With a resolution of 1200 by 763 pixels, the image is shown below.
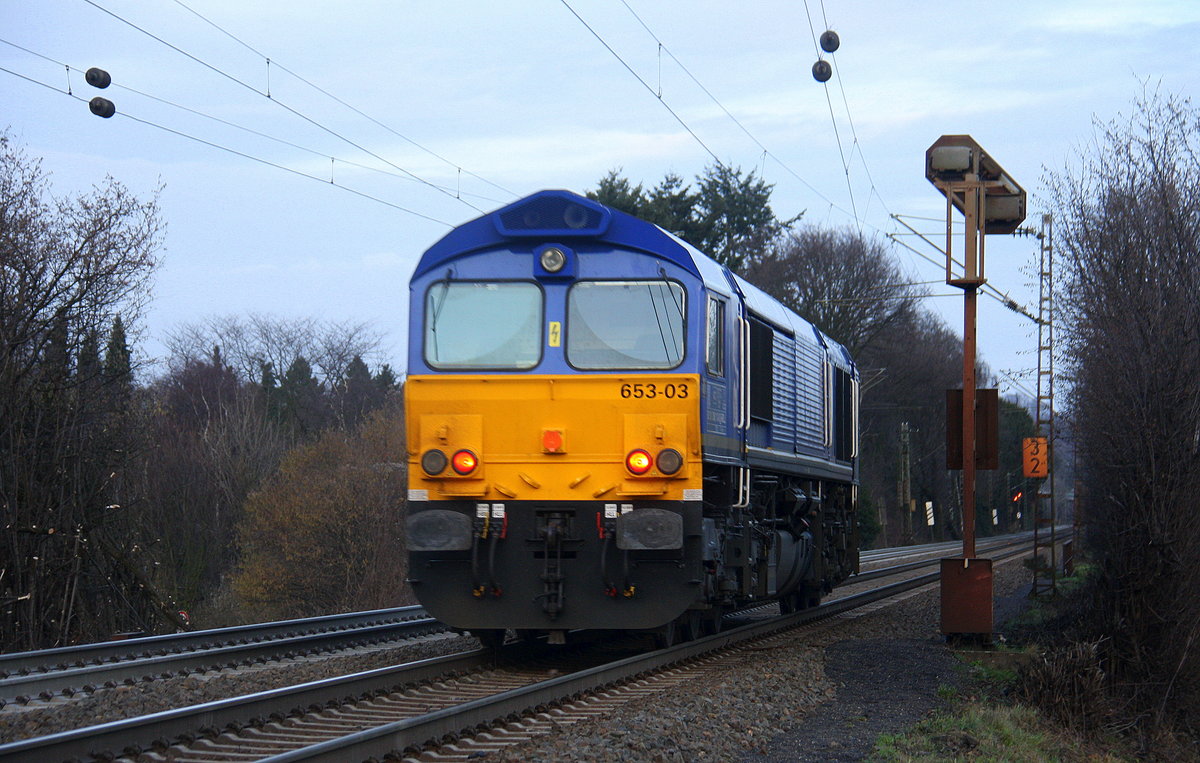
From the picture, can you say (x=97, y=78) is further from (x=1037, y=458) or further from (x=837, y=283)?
(x=837, y=283)

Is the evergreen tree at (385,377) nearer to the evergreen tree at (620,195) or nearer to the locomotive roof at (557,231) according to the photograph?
the evergreen tree at (620,195)

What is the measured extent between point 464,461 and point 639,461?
4.67ft

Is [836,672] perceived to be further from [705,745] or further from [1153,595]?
[705,745]

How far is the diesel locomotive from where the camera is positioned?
9930 millimetres

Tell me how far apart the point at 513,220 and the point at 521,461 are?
2.10 meters

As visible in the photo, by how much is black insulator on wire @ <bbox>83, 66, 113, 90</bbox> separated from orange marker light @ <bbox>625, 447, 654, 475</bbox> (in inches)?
324

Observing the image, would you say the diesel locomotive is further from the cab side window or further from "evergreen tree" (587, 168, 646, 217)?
"evergreen tree" (587, 168, 646, 217)

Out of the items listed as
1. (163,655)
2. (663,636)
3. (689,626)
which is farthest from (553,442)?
(163,655)

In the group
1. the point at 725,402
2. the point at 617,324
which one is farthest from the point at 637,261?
the point at 725,402

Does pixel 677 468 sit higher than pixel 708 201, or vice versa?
pixel 708 201

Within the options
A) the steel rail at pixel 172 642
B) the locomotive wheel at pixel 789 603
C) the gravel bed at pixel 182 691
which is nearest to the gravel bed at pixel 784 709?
the gravel bed at pixel 182 691

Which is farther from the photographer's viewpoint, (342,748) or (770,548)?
(770,548)

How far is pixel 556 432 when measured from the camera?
1005 cm

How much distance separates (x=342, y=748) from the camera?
619cm
